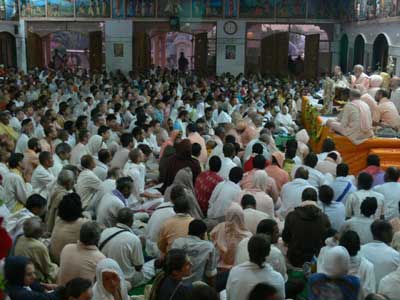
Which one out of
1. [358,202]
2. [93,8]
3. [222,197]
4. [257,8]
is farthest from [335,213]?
[93,8]

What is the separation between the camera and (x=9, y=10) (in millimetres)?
23406

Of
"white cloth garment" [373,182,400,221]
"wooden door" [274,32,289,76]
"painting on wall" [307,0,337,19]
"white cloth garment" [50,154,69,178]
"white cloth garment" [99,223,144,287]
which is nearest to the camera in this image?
"white cloth garment" [99,223,144,287]

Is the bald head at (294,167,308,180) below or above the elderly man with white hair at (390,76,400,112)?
below

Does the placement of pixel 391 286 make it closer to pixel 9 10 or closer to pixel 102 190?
pixel 102 190

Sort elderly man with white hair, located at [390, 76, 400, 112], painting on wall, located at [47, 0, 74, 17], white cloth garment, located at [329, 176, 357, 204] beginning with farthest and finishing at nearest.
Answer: painting on wall, located at [47, 0, 74, 17] < elderly man with white hair, located at [390, 76, 400, 112] < white cloth garment, located at [329, 176, 357, 204]

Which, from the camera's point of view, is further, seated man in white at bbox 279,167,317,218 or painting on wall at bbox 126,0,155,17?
painting on wall at bbox 126,0,155,17

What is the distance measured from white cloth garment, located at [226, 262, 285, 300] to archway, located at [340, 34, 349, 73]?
18964 mm

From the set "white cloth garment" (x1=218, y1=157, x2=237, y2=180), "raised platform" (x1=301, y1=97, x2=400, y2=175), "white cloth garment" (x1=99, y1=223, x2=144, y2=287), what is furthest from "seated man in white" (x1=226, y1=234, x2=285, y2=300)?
"raised platform" (x1=301, y1=97, x2=400, y2=175)

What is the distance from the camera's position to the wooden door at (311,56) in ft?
76.6

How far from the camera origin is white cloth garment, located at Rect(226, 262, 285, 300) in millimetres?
4508

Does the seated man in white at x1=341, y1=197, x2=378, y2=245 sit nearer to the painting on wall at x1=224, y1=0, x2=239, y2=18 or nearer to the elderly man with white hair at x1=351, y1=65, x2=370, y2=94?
the elderly man with white hair at x1=351, y1=65, x2=370, y2=94

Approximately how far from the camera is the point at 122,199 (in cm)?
679

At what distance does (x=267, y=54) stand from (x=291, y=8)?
2.21 m

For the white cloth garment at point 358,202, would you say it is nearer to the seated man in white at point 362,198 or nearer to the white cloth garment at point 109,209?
the seated man in white at point 362,198
